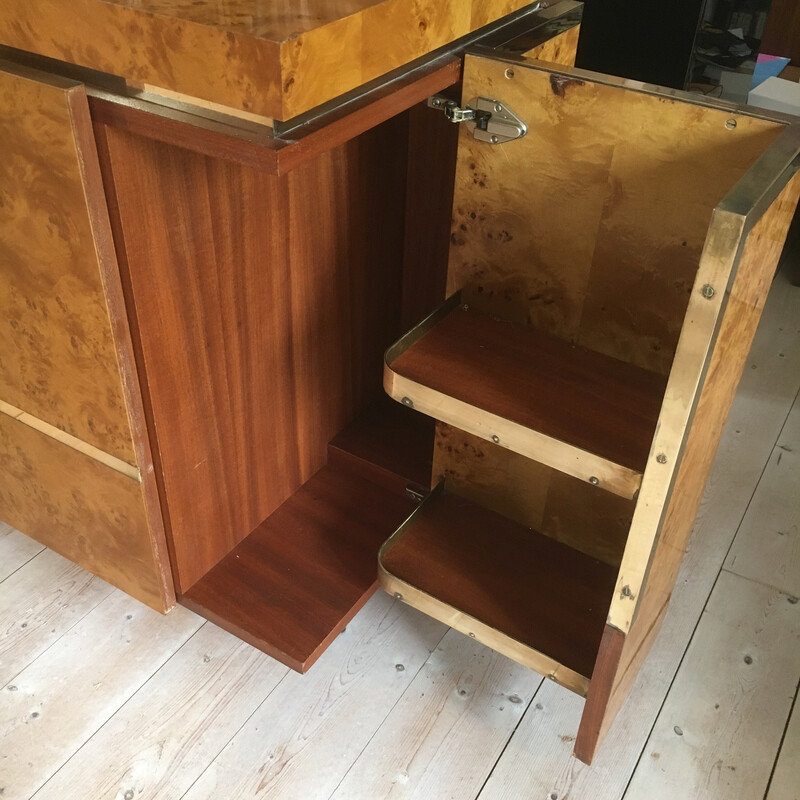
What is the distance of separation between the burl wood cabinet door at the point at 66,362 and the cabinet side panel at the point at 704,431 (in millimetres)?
673

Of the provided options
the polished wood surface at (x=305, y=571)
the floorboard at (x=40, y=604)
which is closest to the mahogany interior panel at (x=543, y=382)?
the polished wood surface at (x=305, y=571)

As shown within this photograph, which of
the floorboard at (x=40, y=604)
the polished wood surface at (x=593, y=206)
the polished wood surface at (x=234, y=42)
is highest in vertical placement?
the polished wood surface at (x=234, y=42)

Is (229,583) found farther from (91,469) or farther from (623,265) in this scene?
(623,265)

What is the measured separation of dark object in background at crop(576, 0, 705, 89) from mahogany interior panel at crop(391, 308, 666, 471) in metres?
0.65

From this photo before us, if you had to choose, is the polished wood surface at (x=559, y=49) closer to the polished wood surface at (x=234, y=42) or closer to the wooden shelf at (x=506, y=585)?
the polished wood surface at (x=234, y=42)

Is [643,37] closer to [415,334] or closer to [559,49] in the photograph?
[559,49]

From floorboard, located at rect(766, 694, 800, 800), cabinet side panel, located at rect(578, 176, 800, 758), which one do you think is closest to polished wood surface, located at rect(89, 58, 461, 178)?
cabinet side panel, located at rect(578, 176, 800, 758)

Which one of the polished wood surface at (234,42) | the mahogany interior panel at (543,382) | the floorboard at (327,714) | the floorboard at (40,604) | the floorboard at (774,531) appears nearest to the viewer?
the polished wood surface at (234,42)

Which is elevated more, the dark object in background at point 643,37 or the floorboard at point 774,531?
the dark object in background at point 643,37

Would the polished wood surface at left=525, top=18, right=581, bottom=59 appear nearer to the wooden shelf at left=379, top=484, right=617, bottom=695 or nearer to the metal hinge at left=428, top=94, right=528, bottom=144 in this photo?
the metal hinge at left=428, top=94, right=528, bottom=144

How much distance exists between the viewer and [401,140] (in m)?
1.42

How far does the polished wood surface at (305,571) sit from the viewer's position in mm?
1312

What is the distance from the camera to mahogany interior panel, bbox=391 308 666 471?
3.25 ft

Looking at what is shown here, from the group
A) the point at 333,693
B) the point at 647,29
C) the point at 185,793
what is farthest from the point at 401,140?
the point at 185,793
